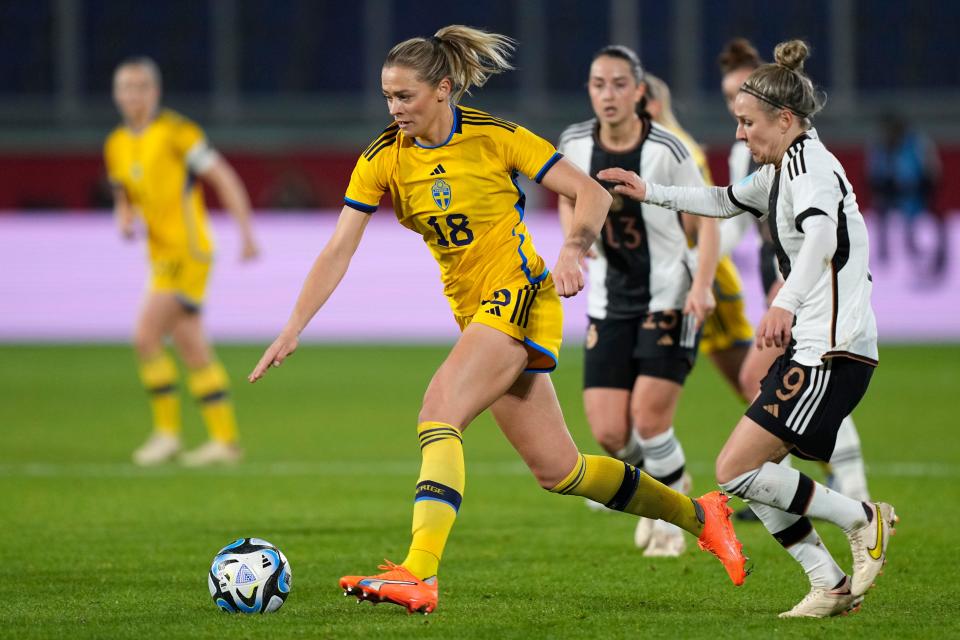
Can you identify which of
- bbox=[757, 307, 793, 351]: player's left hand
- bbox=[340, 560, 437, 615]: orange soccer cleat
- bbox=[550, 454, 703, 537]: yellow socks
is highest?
bbox=[757, 307, 793, 351]: player's left hand

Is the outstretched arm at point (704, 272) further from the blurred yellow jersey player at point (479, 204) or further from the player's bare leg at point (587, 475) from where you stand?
the blurred yellow jersey player at point (479, 204)

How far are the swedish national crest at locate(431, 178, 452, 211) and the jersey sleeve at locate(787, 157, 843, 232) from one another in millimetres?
1208

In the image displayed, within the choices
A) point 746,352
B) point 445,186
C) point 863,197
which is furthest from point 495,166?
point 863,197

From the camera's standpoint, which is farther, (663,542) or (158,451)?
(158,451)

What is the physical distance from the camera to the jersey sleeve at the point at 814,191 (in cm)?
495

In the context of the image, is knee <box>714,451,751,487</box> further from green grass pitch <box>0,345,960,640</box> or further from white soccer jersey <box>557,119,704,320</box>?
white soccer jersey <box>557,119,704,320</box>

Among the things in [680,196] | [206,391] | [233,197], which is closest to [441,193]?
[680,196]

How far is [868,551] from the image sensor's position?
5.28 meters

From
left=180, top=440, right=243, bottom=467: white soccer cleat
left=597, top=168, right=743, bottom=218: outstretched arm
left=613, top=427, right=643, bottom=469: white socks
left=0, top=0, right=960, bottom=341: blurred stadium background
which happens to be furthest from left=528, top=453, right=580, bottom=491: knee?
left=0, top=0, right=960, bottom=341: blurred stadium background

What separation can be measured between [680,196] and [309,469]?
485 centimetres

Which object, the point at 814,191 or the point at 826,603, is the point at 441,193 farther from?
the point at 826,603

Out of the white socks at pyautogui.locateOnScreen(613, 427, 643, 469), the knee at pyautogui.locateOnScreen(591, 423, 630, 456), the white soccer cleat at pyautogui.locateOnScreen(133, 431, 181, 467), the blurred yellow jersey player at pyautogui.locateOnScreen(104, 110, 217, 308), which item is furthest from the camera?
the blurred yellow jersey player at pyautogui.locateOnScreen(104, 110, 217, 308)

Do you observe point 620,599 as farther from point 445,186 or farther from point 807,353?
point 445,186

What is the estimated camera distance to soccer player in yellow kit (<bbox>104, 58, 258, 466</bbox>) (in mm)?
10219
